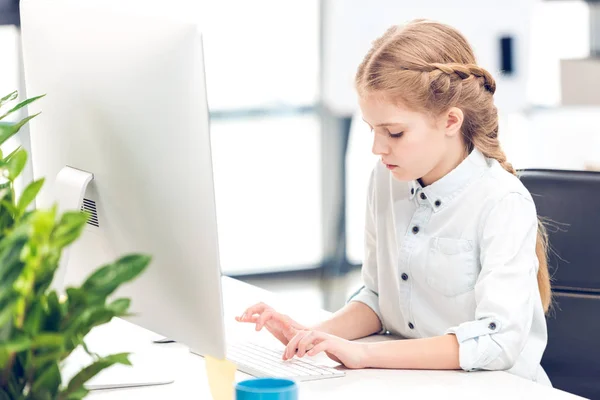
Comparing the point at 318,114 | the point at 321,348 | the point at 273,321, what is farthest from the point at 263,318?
the point at 318,114

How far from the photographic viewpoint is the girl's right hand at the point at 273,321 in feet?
4.73

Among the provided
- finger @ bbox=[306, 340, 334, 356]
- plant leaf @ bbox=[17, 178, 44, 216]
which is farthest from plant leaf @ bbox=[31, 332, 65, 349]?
finger @ bbox=[306, 340, 334, 356]

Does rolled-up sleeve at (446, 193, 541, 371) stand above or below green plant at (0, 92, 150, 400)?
below

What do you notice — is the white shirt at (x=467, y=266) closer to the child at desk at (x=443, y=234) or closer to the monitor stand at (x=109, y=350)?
the child at desk at (x=443, y=234)

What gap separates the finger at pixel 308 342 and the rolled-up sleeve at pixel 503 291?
21 centimetres

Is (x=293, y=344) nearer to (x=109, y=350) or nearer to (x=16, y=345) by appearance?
(x=109, y=350)

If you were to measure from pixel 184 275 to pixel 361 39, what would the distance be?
2.89 metres

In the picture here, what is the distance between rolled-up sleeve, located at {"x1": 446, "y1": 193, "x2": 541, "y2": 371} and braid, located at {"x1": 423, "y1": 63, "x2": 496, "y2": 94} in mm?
A: 214

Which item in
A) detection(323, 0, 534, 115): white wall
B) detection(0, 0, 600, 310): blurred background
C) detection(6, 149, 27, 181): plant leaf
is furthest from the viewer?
detection(0, 0, 600, 310): blurred background

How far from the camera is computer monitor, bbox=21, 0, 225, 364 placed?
3.49 ft

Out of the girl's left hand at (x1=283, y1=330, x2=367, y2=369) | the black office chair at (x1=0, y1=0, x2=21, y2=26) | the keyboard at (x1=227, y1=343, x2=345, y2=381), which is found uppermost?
the black office chair at (x1=0, y1=0, x2=21, y2=26)

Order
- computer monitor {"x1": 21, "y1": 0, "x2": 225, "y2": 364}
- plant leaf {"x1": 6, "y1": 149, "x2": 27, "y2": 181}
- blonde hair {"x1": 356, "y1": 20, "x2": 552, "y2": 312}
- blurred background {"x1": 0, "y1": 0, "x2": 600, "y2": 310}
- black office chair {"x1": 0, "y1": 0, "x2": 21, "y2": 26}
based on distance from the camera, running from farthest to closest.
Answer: blurred background {"x1": 0, "y1": 0, "x2": 600, "y2": 310}
black office chair {"x1": 0, "y1": 0, "x2": 21, "y2": 26}
blonde hair {"x1": 356, "y1": 20, "x2": 552, "y2": 312}
computer monitor {"x1": 21, "y1": 0, "x2": 225, "y2": 364}
plant leaf {"x1": 6, "y1": 149, "x2": 27, "y2": 181}

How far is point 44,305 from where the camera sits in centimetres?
73

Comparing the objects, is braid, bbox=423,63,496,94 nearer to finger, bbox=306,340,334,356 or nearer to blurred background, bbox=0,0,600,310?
finger, bbox=306,340,334,356
